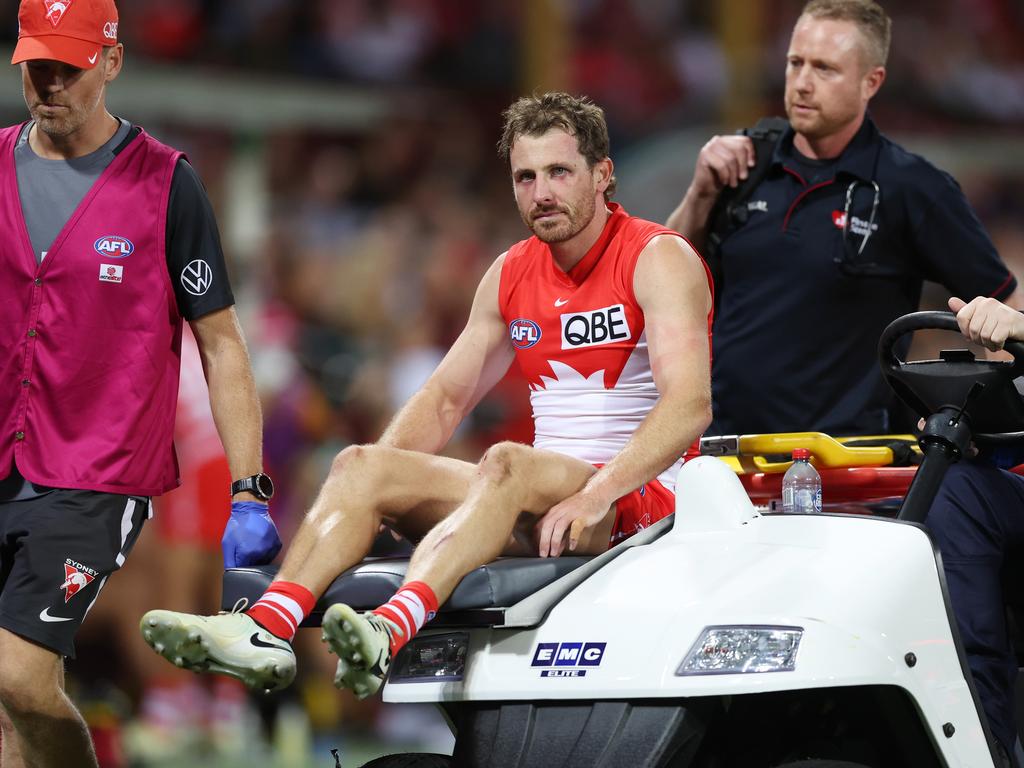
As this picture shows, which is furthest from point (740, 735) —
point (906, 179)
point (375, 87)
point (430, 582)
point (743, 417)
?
point (375, 87)

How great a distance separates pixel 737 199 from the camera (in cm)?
481

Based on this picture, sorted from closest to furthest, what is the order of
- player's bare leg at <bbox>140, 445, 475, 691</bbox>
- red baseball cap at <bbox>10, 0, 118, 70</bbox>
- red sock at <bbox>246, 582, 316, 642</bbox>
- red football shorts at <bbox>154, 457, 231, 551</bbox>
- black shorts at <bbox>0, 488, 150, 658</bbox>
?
player's bare leg at <bbox>140, 445, 475, 691</bbox>, red sock at <bbox>246, 582, 316, 642</bbox>, black shorts at <bbox>0, 488, 150, 658</bbox>, red baseball cap at <bbox>10, 0, 118, 70</bbox>, red football shorts at <bbox>154, 457, 231, 551</bbox>

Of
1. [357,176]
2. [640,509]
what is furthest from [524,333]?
Answer: [357,176]

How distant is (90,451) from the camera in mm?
3844

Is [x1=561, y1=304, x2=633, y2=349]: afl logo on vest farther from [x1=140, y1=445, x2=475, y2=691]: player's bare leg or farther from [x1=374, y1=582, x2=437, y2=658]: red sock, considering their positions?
[x1=374, y1=582, x2=437, y2=658]: red sock

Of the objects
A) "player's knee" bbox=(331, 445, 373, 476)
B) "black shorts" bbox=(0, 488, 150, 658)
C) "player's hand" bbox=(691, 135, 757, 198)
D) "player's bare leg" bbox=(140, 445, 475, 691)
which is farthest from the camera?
"player's hand" bbox=(691, 135, 757, 198)

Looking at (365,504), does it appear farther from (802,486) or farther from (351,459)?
(802,486)

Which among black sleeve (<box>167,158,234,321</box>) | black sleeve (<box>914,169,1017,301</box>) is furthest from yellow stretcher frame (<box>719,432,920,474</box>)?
black sleeve (<box>167,158,234,321</box>)

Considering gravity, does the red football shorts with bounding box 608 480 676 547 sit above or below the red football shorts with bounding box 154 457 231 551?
above

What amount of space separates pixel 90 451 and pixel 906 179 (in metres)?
2.45

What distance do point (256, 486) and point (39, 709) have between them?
72cm

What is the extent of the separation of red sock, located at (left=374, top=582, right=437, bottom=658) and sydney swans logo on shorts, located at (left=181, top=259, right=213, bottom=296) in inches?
45.0

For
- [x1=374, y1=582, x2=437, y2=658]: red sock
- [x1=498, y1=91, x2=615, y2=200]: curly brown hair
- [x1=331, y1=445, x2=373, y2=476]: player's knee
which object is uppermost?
[x1=498, y1=91, x2=615, y2=200]: curly brown hair

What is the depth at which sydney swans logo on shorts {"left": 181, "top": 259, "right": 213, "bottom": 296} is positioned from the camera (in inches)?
157
